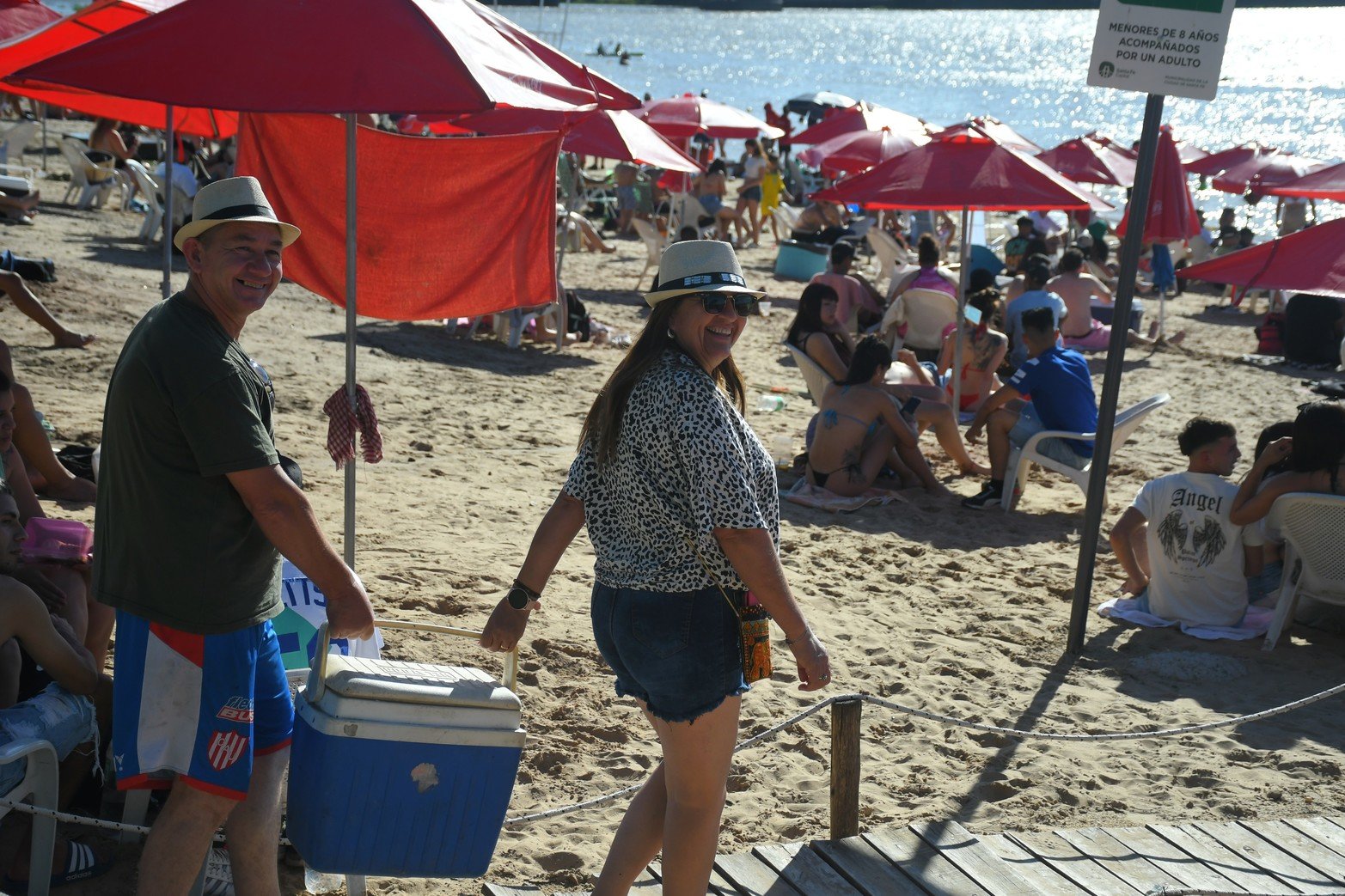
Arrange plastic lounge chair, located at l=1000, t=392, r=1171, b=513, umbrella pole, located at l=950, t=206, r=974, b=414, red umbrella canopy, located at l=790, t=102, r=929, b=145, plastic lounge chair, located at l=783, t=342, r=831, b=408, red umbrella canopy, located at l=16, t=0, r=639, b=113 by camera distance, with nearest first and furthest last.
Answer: red umbrella canopy, located at l=16, t=0, r=639, b=113 < plastic lounge chair, located at l=1000, t=392, r=1171, b=513 < plastic lounge chair, located at l=783, t=342, r=831, b=408 < umbrella pole, located at l=950, t=206, r=974, b=414 < red umbrella canopy, located at l=790, t=102, r=929, b=145

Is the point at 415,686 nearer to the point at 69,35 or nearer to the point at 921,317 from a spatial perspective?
the point at 69,35

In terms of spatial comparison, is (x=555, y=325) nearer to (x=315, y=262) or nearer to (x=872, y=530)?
(x=872, y=530)

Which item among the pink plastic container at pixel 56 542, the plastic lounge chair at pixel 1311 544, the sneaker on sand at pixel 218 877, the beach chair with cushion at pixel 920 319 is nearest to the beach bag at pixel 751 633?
the sneaker on sand at pixel 218 877

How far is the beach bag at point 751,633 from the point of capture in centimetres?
261

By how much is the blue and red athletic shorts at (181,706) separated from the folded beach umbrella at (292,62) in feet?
4.13

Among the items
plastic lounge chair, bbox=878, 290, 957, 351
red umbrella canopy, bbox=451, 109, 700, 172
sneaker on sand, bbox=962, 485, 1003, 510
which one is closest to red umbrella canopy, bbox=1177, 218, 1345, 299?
sneaker on sand, bbox=962, 485, 1003, 510

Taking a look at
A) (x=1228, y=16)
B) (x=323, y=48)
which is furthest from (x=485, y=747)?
(x=1228, y=16)

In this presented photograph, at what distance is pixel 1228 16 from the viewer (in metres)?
4.61

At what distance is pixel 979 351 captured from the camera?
8859 millimetres

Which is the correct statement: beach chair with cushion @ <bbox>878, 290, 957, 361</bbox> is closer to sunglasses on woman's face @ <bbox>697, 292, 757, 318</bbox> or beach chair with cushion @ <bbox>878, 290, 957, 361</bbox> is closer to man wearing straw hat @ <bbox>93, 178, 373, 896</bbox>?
sunglasses on woman's face @ <bbox>697, 292, 757, 318</bbox>

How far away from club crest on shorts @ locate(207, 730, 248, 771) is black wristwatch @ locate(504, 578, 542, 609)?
608 mm

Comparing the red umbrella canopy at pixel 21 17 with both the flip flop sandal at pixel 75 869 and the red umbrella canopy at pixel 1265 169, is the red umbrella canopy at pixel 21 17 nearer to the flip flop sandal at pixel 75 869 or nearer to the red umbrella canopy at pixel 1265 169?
the flip flop sandal at pixel 75 869

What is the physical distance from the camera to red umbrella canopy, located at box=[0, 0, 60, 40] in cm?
655

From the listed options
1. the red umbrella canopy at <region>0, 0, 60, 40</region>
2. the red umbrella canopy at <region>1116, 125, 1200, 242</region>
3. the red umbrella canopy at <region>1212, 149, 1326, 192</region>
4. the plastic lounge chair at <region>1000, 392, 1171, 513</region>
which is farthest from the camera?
the red umbrella canopy at <region>1212, 149, 1326, 192</region>
